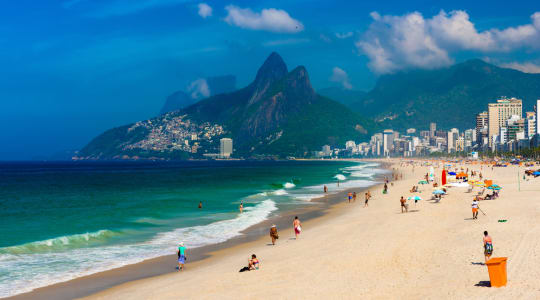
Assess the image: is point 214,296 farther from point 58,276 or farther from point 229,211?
point 229,211

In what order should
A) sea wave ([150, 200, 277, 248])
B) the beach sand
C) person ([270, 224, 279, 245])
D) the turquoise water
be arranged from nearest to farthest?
1. the beach sand
2. the turquoise water
3. person ([270, 224, 279, 245])
4. sea wave ([150, 200, 277, 248])

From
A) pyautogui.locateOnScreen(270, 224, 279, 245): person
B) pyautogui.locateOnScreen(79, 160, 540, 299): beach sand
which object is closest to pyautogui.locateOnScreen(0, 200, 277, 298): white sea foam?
pyautogui.locateOnScreen(79, 160, 540, 299): beach sand

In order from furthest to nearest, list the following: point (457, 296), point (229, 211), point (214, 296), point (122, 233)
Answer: point (229, 211)
point (122, 233)
point (214, 296)
point (457, 296)

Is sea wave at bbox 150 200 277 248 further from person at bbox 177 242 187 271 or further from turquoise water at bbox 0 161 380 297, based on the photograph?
person at bbox 177 242 187 271

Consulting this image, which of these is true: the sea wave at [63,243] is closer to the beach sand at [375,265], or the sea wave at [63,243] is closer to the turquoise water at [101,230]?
the turquoise water at [101,230]

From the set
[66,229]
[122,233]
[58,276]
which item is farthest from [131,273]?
[66,229]

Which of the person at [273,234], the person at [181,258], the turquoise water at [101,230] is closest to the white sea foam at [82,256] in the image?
the turquoise water at [101,230]
